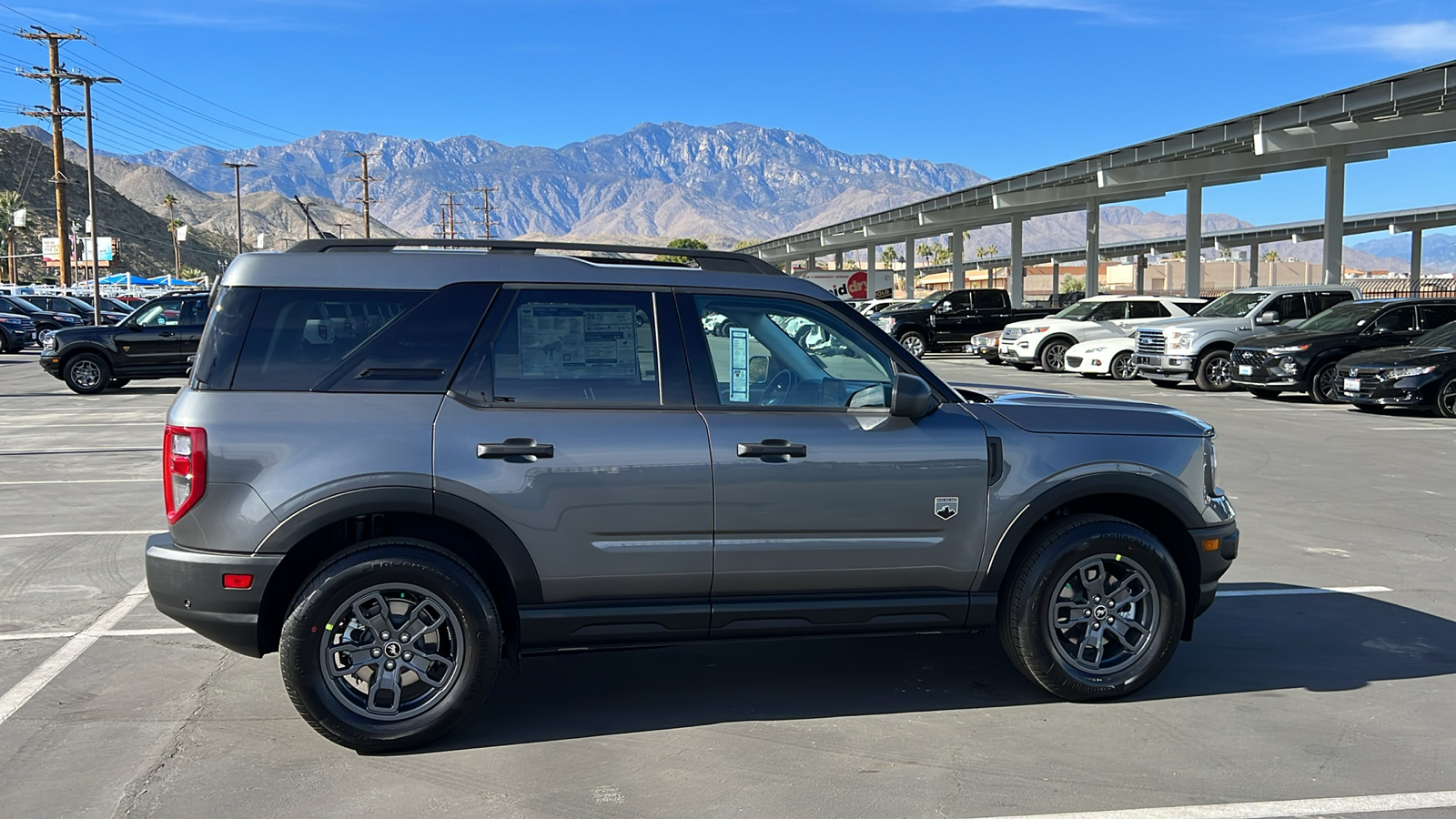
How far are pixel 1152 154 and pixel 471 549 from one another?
1429 inches

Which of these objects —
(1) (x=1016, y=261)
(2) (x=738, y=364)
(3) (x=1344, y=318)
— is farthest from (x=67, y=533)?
(1) (x=1016, y=261)

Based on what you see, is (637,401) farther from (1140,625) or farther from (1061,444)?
Answer: (1140,625)

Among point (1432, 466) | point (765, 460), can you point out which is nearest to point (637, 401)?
point (765, 460)

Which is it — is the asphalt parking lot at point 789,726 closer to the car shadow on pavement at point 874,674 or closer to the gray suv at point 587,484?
the car shadow on pavement at point 874,674

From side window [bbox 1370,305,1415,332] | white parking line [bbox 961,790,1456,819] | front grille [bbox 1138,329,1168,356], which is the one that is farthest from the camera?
front grille [bbox 1138,329,1168,356]

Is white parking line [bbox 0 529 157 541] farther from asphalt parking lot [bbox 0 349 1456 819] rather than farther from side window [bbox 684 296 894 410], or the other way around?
side window [bbox 684 296 894 410]

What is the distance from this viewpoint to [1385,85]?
2631 cm

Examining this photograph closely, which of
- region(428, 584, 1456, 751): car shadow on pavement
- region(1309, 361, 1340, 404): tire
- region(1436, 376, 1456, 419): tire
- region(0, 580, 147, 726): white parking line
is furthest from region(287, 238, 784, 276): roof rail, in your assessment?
region(1309, 361, 1340, 404): tire

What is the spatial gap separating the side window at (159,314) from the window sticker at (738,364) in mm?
19387

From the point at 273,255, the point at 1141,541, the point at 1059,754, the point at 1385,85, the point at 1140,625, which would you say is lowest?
the point at 1059,754

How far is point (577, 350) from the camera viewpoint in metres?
4.80

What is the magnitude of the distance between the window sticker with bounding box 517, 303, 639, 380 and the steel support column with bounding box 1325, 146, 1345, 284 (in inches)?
1320

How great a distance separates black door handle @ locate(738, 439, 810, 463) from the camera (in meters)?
4.73

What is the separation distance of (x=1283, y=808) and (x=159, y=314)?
72.4 ft
